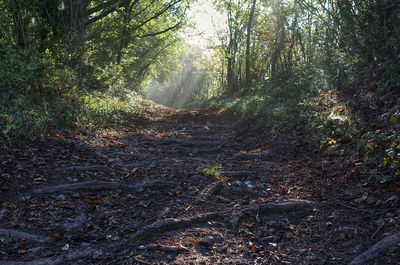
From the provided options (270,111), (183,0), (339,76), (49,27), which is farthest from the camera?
(183,0)

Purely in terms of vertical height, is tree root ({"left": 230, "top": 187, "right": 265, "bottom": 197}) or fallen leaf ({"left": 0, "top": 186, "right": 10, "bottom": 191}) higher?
fallen leaf ({"left": 0, "top": 186, "right": 10, "bottom": 191})

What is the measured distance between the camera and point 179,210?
3.86 m

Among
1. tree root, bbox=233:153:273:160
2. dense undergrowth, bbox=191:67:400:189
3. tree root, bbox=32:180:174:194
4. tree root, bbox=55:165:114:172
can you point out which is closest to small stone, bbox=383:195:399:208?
dense undergrowth, bbox=191:67:400:189

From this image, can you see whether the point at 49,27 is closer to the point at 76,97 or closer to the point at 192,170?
the point at 76,97

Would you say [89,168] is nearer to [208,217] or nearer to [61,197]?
[61,197]

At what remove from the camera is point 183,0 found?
14.8 m

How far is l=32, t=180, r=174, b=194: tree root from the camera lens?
4.03 meters

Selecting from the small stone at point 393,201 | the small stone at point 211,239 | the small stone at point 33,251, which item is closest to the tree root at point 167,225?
the small stone at point 211,239

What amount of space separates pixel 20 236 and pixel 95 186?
4.82 feet

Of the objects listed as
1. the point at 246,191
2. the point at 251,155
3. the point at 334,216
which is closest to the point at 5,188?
the point at 246,191

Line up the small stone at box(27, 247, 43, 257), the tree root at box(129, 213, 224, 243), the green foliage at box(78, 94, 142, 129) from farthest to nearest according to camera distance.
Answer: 1. the green foliage at box(78, 94, 142, 129)
2. the tree root at box(129, 213, 224, 243)
3. the small stone at box(27, 247, 43, 257)

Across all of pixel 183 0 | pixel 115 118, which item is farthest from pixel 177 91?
pixel 115 118

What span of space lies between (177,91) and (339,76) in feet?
170

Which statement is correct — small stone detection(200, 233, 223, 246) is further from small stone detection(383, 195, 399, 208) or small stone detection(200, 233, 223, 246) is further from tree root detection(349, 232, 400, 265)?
small stone detection(383, 195, 399, 208)
